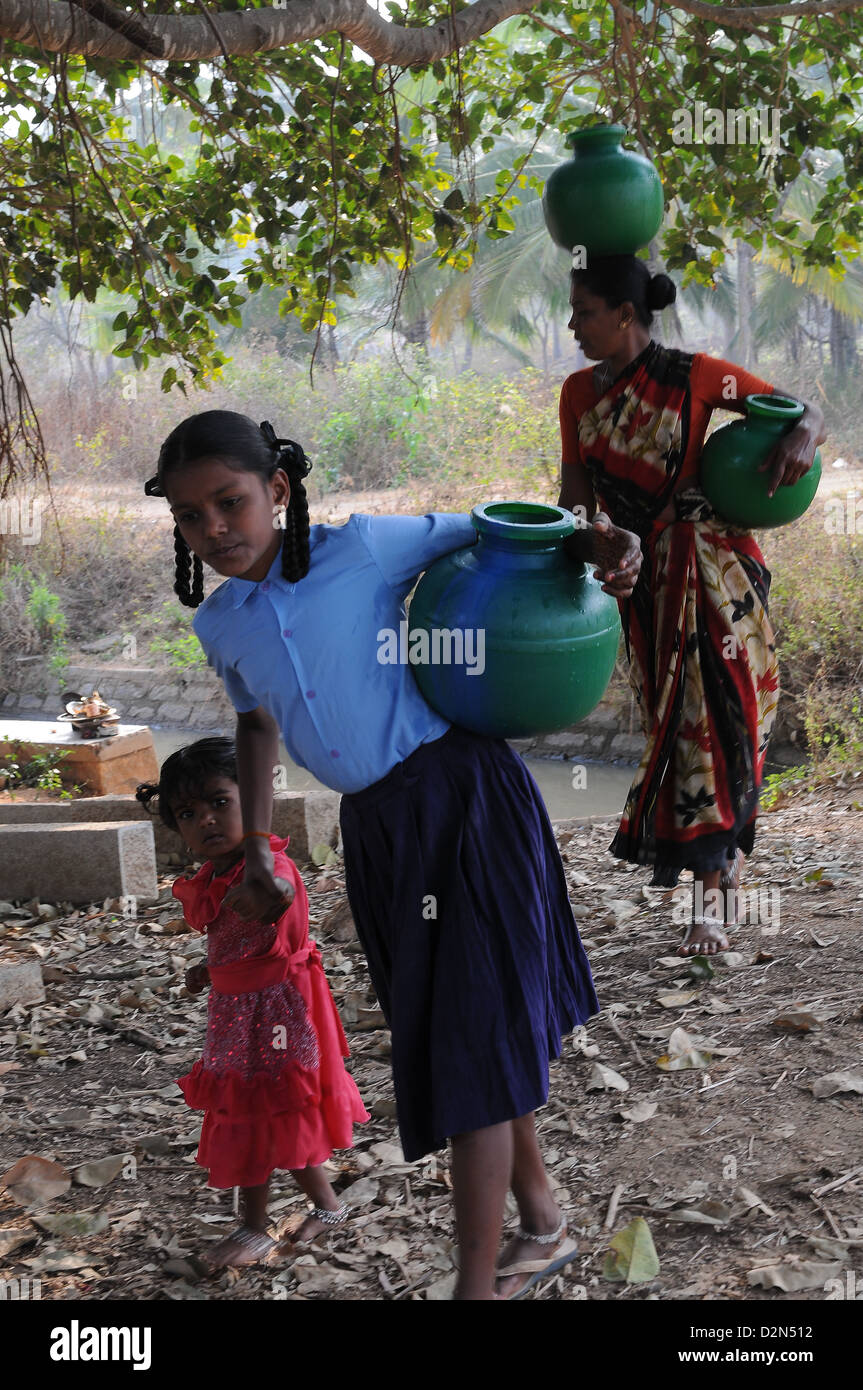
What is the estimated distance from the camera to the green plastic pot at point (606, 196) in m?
3.14

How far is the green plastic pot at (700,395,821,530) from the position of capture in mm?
3062

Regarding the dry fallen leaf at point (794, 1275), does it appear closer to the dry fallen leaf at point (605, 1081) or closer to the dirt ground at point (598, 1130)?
the dirt ground at point (598, 1130)

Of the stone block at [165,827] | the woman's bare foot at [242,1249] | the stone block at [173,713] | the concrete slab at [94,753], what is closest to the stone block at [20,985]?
the stone block at [165,827]

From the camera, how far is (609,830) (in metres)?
5.18

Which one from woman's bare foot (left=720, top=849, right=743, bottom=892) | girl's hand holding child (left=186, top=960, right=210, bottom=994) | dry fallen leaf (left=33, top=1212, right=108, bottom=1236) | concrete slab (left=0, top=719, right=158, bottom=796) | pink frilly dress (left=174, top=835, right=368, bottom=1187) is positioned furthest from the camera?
concrete slab (left=0, top=719, right=158, bottom=796)

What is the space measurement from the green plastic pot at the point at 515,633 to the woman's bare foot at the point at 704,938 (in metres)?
1.67

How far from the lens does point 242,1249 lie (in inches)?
93.2

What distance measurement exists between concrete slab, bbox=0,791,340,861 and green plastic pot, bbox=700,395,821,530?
2.35 m

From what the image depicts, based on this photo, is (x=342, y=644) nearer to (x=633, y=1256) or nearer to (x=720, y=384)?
(x=633, y=1256)

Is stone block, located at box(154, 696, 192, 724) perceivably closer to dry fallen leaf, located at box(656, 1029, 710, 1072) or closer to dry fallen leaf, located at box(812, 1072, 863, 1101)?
dry fallen leaf, located at box(656, 1029, 710, 1072)

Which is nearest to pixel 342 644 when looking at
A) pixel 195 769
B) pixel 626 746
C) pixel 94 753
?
pixel 195 769

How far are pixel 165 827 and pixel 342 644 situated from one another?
3.09 metres

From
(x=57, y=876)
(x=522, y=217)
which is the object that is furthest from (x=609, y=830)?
(x=522, y=217)

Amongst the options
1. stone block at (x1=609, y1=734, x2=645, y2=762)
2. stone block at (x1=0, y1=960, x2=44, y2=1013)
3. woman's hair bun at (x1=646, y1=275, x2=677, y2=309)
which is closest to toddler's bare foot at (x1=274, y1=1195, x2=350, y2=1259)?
stone block at (x1=0, y1=960, x2=44, y2=1013)
